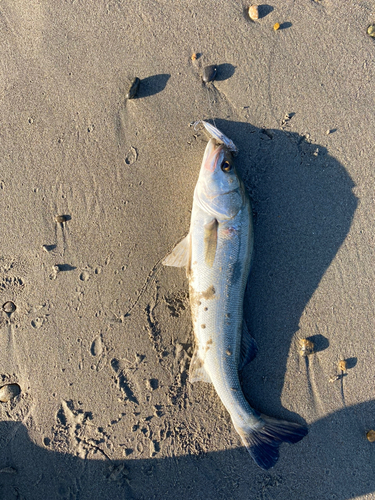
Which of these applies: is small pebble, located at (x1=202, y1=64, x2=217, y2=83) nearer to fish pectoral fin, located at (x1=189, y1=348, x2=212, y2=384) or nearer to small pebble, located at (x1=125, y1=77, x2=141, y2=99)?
small pebble, located at (x1=125, y1=77, x2=141, y2=99)


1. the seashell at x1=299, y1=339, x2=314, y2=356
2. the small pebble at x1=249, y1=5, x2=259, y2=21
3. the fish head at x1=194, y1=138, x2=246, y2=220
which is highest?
the small pebble at x1=249, y1=5, x2=259, y2=21

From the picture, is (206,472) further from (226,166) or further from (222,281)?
(226,166)

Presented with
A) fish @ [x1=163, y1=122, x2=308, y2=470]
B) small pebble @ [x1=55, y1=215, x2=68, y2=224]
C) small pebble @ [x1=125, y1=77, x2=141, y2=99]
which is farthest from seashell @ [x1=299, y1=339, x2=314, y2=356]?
small pebble @ [x1=125, y1=77, x2=141, y2=99]

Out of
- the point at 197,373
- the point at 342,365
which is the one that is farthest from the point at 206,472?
the point at 342,365

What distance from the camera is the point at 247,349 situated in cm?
322

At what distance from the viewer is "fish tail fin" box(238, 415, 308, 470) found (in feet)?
10.4

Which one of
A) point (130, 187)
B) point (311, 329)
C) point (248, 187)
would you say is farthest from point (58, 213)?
point (311, 329)

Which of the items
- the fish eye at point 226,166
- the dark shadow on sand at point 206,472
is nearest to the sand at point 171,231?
the dark shadow on sand at point 206,472

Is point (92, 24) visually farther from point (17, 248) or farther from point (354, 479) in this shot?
point (354, 479)

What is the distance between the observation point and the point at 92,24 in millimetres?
3391

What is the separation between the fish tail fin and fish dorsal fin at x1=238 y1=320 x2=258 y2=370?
688 mm

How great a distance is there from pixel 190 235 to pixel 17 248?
2084 millimetres

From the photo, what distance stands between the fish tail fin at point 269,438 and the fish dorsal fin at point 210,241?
1945 mm

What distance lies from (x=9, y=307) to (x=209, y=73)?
365 cm
